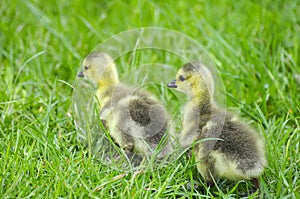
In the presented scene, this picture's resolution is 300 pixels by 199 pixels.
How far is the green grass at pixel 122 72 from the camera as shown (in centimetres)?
273

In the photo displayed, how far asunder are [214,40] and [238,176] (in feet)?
5.50

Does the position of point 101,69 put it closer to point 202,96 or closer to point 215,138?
point 202,96

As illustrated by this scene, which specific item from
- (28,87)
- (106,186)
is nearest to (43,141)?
(106,186)

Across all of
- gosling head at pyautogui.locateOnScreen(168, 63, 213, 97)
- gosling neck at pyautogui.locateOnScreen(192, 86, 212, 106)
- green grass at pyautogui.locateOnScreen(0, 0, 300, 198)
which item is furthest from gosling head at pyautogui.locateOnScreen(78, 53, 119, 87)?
gosling neck at pyautogui.locateOnScreen(192, 86, 212, 106)

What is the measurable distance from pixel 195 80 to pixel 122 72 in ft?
3.75

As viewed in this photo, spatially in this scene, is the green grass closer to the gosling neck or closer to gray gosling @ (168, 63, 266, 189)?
gray gosling @ (168, 63, 266, 189)

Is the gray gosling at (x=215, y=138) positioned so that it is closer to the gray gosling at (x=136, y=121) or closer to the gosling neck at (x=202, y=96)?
the gosling neck at (x=202, y=96)

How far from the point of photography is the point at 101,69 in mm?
3402

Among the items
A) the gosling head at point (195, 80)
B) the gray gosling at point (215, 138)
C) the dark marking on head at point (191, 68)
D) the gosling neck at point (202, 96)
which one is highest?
the dark marking on head at point (191, 68)

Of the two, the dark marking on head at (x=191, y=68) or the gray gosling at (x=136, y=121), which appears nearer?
the gray gosling at (x=136, y=121)

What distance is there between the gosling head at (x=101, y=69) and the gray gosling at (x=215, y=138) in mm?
563

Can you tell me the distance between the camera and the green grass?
273 cm

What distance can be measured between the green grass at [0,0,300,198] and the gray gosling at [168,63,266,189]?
0.10 metres

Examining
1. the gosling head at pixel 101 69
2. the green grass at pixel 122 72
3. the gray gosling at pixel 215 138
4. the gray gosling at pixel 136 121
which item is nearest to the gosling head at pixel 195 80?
the gray gosling at pixel 215 138
